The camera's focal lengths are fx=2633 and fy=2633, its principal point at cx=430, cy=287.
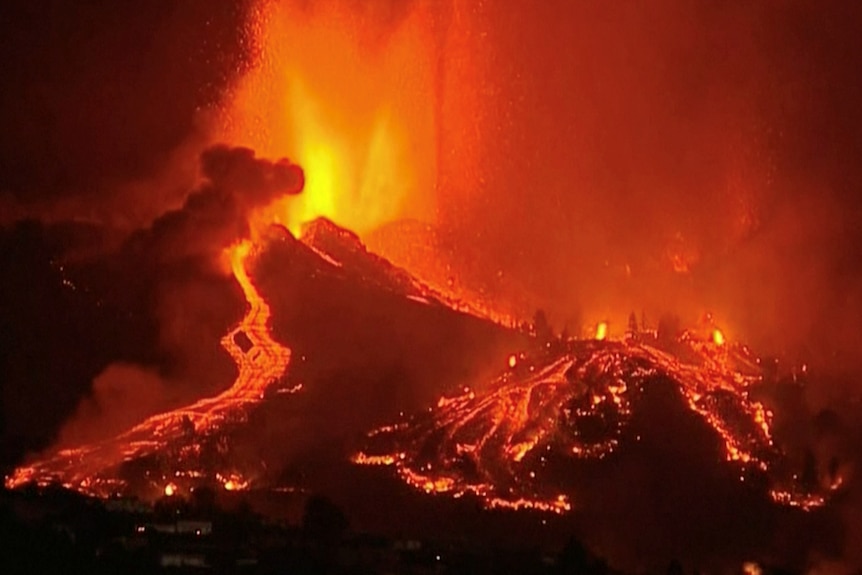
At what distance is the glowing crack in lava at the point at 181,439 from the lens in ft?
168

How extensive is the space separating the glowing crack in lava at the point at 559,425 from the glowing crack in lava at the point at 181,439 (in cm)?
323

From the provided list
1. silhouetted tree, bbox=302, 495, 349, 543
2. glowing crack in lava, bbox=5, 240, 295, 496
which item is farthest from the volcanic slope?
silhouetted tree, bbox=302, 495, 349, 543

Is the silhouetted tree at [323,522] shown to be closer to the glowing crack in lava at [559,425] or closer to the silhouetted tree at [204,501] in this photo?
the silhouetted tree at [204,501]

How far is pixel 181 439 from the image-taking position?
5369 cm

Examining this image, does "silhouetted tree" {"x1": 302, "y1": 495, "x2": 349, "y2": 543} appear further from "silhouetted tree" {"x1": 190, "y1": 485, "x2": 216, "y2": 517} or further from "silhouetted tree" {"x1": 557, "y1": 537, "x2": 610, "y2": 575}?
"silhouetted tree" {"x1": 557, "y1": 537, "x2": 610, "y2": 575}

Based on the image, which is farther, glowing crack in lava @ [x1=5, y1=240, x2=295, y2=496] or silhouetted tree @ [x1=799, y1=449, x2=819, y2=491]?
silhouetted tree @ [x1=799, y1=449, x2=819, y2=491]

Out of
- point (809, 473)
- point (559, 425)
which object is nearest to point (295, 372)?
point (559, 425)

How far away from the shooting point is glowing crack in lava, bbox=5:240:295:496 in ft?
168

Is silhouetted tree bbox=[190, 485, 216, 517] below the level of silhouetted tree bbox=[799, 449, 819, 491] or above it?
below

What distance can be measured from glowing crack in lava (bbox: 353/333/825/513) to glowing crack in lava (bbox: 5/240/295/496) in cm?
323

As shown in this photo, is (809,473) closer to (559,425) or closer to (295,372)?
(559,425)

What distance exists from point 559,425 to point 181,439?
29.7ft

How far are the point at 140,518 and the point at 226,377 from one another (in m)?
13.4

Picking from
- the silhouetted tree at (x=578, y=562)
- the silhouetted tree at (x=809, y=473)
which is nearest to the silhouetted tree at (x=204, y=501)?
the silhouetted tree at (x=578, y=562)
